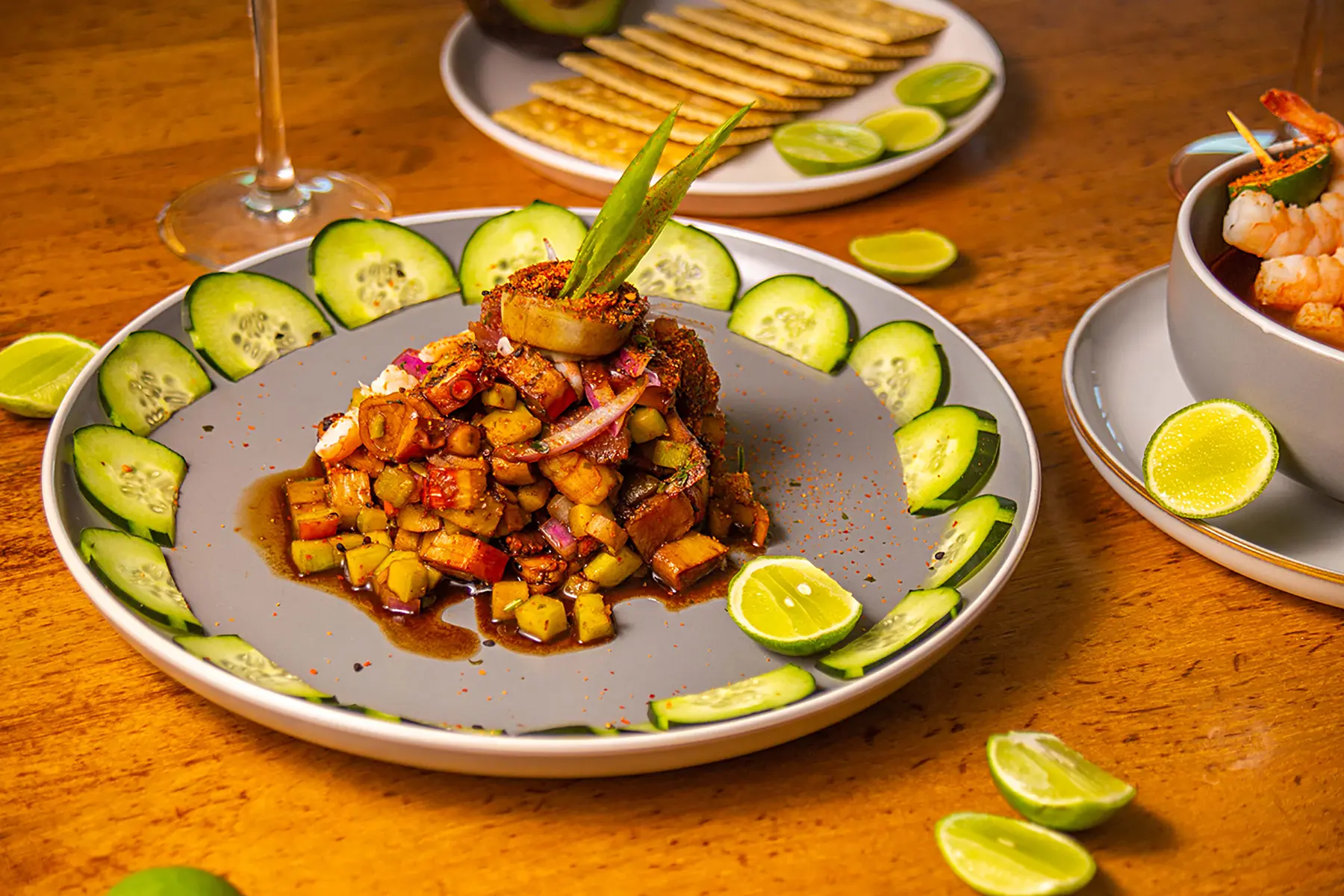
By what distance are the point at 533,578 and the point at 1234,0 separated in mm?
4484

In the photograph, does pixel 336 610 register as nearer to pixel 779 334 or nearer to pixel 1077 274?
pixel 779 334

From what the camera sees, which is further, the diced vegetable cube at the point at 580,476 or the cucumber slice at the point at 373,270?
the cucumber slice at the point at 373,270

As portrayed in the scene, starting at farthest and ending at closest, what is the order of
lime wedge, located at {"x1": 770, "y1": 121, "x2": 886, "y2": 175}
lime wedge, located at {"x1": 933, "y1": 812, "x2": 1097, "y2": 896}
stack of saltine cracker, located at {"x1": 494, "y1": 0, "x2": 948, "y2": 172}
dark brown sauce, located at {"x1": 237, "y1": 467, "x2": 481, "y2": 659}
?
stack of saltine cracker, located at {"x1": 494, "y1": 0, "x2": 948, "y2": 172} → lime wedge, located at {"x1": 770, "y1": 121, "x2": 886, "y2": 175} → dark brown sauce, located at {"x1": 237, "y1": 467, "x2": 481, "y2": 659} → lime wedge, located at {"x1": 933, "y1": 812, "x2": 1097, "y2": 896}

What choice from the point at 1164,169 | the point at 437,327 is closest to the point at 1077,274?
the point at 1164,169

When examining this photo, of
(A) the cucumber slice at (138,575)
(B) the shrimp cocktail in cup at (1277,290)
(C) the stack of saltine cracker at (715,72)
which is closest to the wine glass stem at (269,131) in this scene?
(C) the stack of saltine cracker at (715,72)

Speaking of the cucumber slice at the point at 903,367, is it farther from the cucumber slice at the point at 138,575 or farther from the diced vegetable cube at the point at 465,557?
the cucumber slice at the point at 138,575

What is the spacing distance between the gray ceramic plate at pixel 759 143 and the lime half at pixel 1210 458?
1.49m

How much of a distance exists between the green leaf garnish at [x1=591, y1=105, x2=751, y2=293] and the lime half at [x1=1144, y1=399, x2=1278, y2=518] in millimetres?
1080

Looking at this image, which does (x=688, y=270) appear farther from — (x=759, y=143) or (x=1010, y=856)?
(x=1010, y=856)

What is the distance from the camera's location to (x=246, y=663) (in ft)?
7.23

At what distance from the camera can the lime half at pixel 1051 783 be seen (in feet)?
6.79

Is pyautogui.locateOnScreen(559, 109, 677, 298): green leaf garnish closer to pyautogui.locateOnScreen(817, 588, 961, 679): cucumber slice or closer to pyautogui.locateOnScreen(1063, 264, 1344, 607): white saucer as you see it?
pyautogui.locateOnScreen(817, 588, 961, 679): cucumber slice

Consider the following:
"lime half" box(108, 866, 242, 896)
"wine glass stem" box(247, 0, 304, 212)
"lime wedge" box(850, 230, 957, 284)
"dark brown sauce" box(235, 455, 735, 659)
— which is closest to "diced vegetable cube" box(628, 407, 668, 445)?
"dark brown sauce" box(235, 455, 735, 659)

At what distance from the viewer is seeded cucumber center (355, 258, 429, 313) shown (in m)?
3.21
